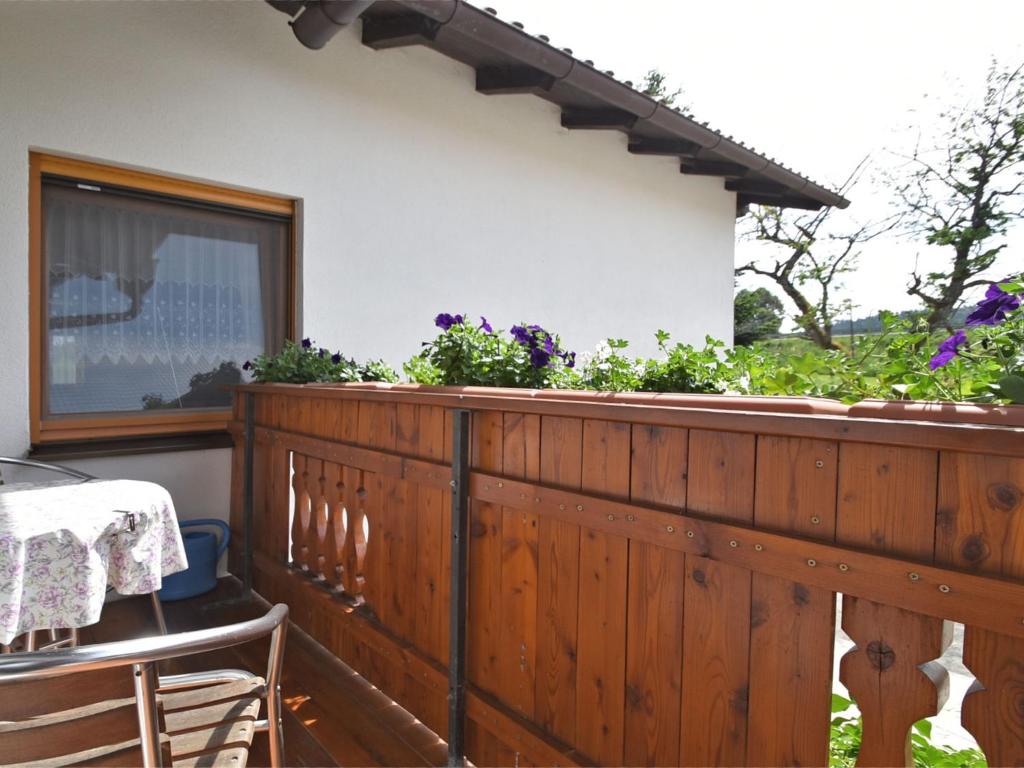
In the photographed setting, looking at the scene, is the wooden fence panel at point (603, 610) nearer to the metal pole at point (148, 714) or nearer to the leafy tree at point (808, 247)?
the metal pole at point (148, 714)

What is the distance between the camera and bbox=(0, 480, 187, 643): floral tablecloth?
4.62 ft

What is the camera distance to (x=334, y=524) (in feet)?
7.62

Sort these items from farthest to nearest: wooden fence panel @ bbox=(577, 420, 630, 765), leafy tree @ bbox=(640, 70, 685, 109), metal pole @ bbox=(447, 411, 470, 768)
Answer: leafy tree @ bbox=(640, 70, 685, 109)
metal pole @ bbox=(447, 411, 470, 768)
wooden fence panel @ bbox=(577, 420, 630, 765)

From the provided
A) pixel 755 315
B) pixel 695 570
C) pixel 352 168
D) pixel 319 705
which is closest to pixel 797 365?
pixel 695 570

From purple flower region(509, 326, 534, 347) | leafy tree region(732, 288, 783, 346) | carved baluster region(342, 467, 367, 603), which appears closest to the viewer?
purple flower region(509, 326, 534, 347)

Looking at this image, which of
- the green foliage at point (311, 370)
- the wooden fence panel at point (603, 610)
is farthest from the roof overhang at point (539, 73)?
the wooden fence panel at point (603, 610)

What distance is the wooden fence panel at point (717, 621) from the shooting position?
1035 mm

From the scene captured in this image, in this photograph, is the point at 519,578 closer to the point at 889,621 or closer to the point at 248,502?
the point at 889,621

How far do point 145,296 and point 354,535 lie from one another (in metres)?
2.01

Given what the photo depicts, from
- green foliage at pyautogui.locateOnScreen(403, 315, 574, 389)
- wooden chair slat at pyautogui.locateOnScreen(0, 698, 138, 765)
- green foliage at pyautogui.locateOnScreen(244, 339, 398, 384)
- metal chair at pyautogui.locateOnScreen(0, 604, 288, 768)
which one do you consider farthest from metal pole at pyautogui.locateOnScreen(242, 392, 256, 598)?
wooden chair slat at pyautogui.locateOnScreen(0, 698, 138, 765)

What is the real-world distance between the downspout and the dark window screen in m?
1.02

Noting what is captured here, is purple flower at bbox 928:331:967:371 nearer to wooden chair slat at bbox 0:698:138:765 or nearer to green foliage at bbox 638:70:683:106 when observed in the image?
wooden chair slat at bbox 0:698:138:765

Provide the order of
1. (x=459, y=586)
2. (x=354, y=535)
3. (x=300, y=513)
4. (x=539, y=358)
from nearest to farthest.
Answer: (x=459, y=586)
(x=539, y=358)
(x=354, y=535)
(x=300, y=513)

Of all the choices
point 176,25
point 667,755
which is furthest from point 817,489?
point 176,25
